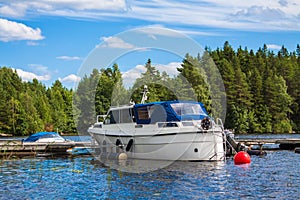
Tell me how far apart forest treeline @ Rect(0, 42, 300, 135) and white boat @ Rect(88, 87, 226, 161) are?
3895 centimetres

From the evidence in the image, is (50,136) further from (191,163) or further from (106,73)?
(106,73)

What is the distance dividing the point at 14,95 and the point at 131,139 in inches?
3544

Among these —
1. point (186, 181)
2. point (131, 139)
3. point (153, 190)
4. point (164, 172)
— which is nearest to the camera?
point (153, 190)

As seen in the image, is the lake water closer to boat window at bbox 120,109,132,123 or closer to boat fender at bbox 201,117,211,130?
boat fender at bbox 201,117,211,130

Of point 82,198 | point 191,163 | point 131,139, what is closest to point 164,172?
point 191,163

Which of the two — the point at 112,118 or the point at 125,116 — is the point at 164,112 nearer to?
the point at 125,116

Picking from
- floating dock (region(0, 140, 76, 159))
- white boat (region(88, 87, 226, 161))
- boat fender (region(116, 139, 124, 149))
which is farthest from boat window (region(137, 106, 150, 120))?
floating dock (region(0, 140, 76, 159))

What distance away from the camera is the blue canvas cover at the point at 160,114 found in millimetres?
35812

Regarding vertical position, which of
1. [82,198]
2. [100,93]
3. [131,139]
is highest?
[100,93]

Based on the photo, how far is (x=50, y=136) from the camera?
53.9 meters

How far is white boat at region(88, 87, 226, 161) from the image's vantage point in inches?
1337

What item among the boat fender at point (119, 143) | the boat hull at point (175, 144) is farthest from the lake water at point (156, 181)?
the boat fender at point (119, 143)

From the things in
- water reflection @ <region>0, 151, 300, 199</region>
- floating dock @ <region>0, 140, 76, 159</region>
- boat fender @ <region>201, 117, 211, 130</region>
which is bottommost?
water reflection @ <region>0, 151, 300, 199</region>

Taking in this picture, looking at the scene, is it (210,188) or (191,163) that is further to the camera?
(191,163)
